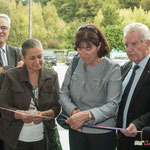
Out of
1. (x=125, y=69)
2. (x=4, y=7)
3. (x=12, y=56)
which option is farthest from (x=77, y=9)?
(x=125, y=69)

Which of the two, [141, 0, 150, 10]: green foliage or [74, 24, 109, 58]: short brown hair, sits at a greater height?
[141, 0, 150, 10]: green foliage

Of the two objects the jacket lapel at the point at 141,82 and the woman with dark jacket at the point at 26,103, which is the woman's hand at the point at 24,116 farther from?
the jacket lapel at the point at 141,82

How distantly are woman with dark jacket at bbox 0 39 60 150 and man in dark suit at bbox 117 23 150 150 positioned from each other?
64cm

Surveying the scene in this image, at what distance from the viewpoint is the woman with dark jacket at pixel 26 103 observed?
1.94 m

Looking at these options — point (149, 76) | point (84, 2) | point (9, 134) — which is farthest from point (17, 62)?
point (84, 2)

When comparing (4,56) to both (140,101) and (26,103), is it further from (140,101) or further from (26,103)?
(140,101)

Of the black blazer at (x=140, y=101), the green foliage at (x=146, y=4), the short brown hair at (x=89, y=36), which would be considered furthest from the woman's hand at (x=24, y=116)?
the green foliage at (x=146, y=4)

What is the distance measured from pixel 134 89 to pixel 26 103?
3.03 feet

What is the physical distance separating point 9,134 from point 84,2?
152ft

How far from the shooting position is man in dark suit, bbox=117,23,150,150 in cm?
172

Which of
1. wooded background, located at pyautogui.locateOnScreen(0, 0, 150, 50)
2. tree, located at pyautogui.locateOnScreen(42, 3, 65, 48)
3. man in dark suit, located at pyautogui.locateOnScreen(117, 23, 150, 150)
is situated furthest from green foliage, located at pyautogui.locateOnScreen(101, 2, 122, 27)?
man in dark suit, located at pyautogui.locateOnScreen(117, 23, 150, 150)

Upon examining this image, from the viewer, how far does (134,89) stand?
5.87 ft

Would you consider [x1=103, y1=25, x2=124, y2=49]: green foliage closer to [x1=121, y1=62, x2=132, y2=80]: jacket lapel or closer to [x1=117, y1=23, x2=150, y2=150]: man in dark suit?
[x1=121, y1=62, x2=132, y2=80]: jacket lapel

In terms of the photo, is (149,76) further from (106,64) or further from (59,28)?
(59,28)
